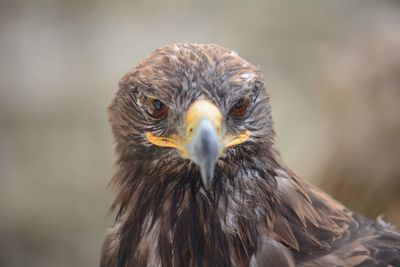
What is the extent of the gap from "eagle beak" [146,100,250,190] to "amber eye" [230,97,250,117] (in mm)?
80

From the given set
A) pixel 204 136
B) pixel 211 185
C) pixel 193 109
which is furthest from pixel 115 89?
pixel 204 136

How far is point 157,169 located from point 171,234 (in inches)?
10.5

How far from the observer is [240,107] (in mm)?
2527

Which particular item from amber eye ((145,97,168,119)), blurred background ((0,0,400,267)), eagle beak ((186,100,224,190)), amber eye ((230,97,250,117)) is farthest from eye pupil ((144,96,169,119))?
blurred background ((0,0,400,267))

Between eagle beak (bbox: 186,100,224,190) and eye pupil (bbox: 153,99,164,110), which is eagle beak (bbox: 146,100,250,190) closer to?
eagle beak (bbox: 186,100,224,190)

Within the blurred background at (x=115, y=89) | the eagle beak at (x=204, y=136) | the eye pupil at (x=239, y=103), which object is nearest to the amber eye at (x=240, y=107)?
the eye pupil at (x=239, y=103)

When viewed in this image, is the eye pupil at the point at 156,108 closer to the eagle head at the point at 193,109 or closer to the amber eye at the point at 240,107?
the eagle head at the point at 193,109

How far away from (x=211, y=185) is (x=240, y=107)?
307 mm

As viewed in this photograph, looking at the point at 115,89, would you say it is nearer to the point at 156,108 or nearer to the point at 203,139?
the point at 156,108

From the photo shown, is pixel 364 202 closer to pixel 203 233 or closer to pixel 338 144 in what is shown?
pixel 338 144

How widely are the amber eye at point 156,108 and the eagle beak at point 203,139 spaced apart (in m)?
0.09

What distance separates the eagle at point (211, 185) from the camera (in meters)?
2.49

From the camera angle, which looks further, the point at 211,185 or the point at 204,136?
the point at 211,185

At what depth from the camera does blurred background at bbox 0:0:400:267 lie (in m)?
4.79
